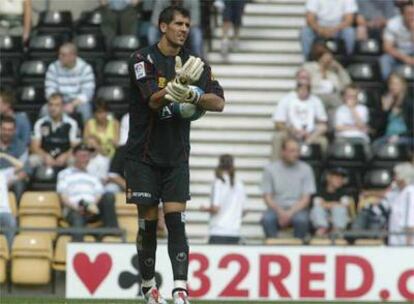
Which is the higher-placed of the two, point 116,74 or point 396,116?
point 116,74

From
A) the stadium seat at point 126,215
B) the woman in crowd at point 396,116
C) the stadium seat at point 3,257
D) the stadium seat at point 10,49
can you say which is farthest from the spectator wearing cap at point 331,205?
the stadium seat at point 10,49

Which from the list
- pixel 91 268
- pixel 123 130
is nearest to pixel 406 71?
pixel 123 130

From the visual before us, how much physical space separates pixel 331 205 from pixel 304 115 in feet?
4.96

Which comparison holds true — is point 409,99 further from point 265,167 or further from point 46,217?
point 46,217

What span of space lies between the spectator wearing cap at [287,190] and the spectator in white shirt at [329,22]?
2.61 meters

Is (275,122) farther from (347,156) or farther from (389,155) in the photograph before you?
(389,155)

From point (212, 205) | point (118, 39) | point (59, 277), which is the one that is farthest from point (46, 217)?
point (118, 39)

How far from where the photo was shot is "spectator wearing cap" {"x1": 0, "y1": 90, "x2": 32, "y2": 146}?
797 inches

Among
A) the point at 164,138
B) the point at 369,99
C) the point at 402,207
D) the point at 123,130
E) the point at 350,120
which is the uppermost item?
the point at 369,99

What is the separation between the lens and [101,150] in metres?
20.0

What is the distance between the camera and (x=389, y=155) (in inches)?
800

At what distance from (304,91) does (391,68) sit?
1.84m

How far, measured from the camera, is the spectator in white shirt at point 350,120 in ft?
67.2

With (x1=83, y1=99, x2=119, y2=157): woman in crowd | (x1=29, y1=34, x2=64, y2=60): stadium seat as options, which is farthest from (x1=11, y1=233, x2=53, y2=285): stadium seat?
(x1=29, y1=34, x2=64, y2=60): stadium seat
